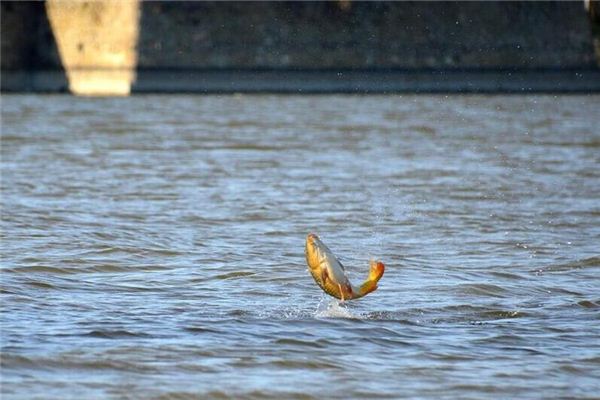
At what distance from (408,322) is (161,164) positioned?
10235 mm

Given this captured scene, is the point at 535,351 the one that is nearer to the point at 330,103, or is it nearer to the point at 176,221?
the point at 176,221

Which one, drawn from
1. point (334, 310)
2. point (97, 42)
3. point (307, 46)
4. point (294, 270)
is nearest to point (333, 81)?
point (307, 46)

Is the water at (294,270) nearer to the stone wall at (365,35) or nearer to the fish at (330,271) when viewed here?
the fish at (330,271)

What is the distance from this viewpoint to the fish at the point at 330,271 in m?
6.51

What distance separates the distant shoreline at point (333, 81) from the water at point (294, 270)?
61.3 ft

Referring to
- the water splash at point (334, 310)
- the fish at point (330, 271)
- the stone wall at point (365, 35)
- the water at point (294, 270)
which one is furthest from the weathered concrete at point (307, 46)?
the fish at point (330, 271)

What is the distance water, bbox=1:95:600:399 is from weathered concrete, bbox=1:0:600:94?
1937 centimetres

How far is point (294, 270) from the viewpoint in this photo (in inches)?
352

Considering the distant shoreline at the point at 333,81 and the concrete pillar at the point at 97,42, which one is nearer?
the distant shoreline at the point at 333,81

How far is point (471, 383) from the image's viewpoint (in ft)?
19.5

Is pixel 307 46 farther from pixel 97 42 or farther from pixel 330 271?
pixel 330 271

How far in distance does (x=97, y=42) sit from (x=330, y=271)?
116 feet

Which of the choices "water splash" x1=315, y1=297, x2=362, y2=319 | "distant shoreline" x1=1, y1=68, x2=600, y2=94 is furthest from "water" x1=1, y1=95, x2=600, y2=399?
"distant shoreline" x1=1, y1=68, x2=600, y2=94

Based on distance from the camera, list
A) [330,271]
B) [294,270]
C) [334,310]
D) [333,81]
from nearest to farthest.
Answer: [330,271] < [334,310] < [294,270] < [333,81]
